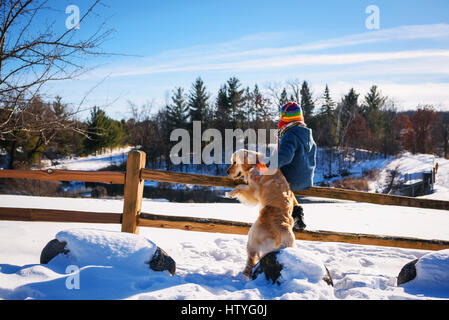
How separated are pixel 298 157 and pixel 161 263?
1889 millimetres

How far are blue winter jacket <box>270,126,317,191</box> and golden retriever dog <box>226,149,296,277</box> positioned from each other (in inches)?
6.0

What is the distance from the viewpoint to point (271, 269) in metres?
2.82

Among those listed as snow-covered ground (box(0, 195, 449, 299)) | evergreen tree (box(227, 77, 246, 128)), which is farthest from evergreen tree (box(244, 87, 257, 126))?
snow-covered ground (box(0, 195, 449, 299))

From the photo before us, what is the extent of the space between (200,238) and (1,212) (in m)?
3.11

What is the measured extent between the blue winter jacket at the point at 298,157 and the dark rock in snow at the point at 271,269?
0.87m

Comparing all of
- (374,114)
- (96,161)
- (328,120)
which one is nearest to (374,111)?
(374,114)

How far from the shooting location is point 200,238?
18.1 ft

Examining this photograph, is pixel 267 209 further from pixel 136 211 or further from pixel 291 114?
pixel 136 211

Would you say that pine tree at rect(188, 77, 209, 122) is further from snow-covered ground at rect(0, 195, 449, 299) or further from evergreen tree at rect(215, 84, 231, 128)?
snow-covered ground at rect(0, 195, 449, 299)

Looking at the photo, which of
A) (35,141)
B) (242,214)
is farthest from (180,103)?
(242,214)

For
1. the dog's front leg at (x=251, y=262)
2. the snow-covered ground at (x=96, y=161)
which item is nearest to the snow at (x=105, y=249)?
the dog's front leg at (x=251, y=262)

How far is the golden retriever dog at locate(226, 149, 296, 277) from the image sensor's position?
3.10 metres

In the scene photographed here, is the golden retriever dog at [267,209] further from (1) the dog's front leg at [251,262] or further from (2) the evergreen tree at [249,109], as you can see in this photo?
(2) the evergreen tree at [249,109]
